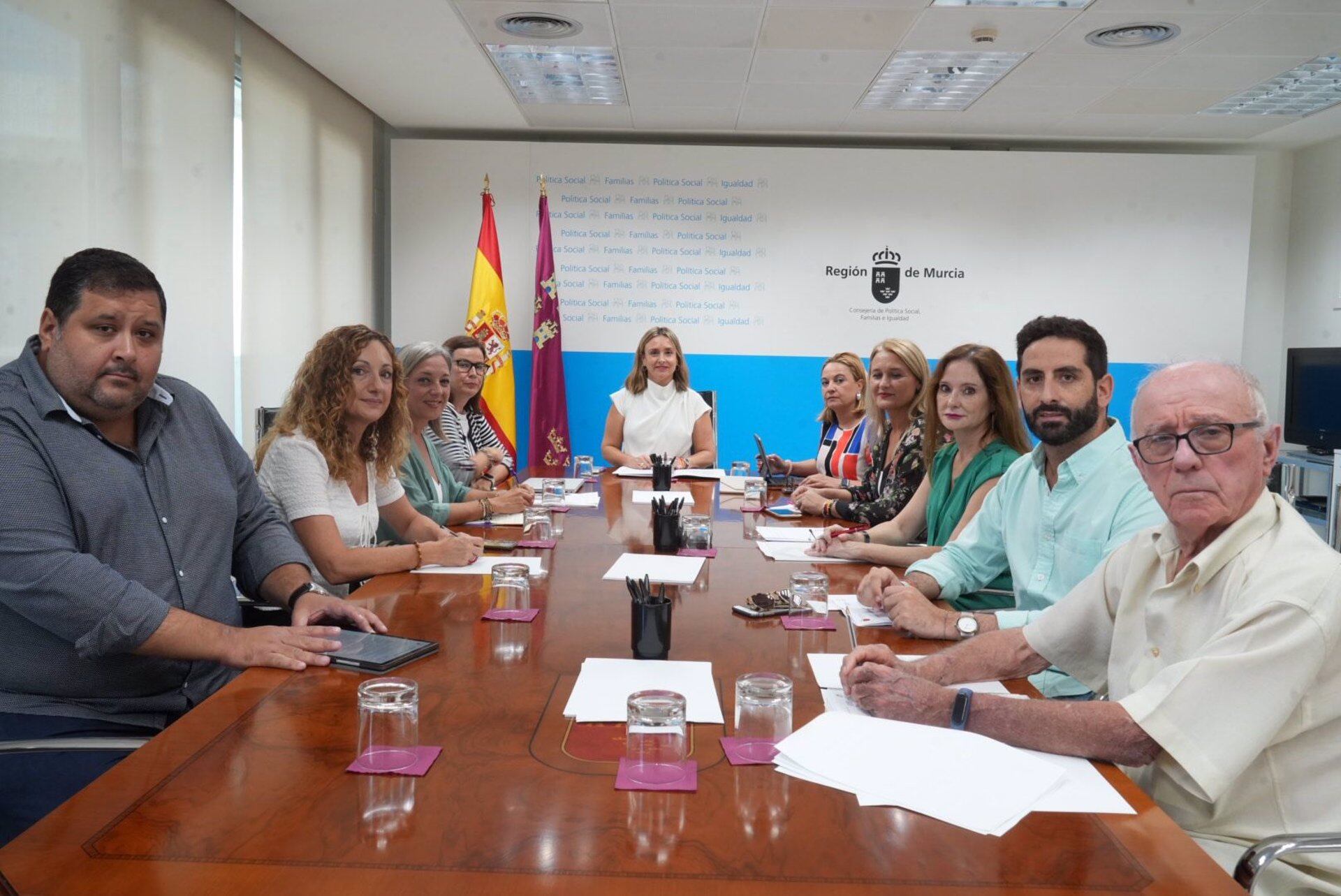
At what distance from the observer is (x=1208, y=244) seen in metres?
7.23

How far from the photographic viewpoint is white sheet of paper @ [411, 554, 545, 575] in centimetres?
246

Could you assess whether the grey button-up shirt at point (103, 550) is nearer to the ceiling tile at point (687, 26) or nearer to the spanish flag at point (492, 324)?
the ceiling tile at point (687, 26)

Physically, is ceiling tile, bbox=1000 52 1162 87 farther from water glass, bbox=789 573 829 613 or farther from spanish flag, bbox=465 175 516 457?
water glass, bbox=789 573 829 613

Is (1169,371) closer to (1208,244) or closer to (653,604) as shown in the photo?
(653,604)

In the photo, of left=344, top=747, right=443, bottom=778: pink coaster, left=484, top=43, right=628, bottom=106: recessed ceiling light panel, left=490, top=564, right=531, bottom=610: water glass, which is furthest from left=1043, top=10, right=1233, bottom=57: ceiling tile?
left=344, top=747, right=443, bottom=778: pink coaster

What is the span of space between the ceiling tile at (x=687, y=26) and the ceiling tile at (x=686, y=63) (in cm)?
10

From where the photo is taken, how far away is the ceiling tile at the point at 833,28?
477cm

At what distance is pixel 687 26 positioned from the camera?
5.00m

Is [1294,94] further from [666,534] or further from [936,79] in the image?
[666,534]

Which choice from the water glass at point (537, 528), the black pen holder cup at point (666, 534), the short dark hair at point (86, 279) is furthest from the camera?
the water glass at point (537, 528)

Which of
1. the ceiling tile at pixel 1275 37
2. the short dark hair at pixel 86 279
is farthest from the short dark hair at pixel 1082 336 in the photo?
the ceiling tile at pixel 1275 37

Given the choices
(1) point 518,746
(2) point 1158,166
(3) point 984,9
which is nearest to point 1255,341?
(2) point 1158,166

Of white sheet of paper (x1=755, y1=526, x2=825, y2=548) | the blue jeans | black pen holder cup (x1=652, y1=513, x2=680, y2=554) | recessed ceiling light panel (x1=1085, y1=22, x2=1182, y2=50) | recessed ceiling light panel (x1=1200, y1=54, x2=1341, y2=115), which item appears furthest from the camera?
recessed ceiling light panel (x1=1200, y1=54, x2=1341, y2=115)

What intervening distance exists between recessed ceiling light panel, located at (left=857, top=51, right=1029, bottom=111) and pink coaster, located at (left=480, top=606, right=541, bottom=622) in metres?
4.39
